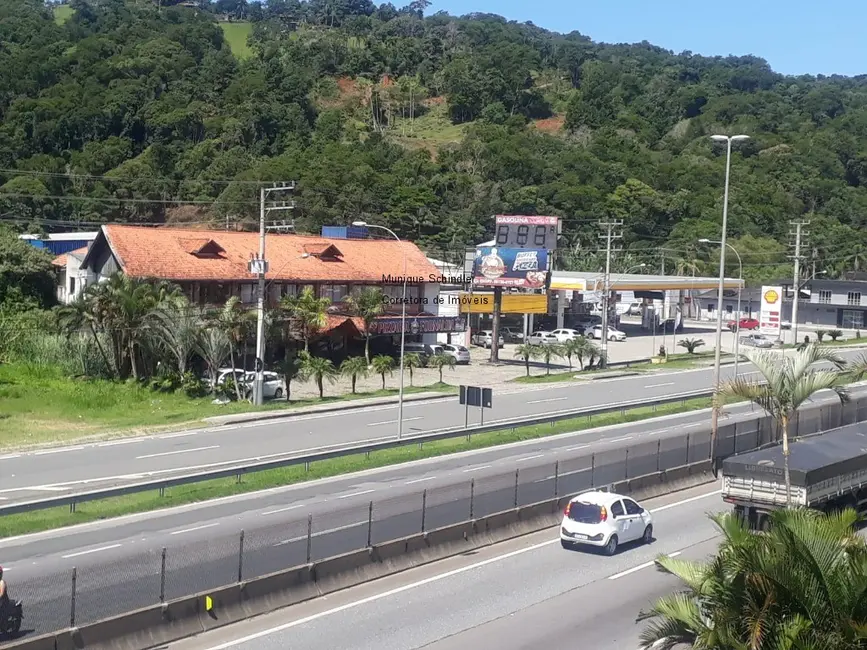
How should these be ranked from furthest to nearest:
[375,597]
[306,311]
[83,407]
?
[306,311], [83,407], [375,597]

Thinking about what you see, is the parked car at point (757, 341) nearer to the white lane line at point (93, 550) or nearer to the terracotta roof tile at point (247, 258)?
the terracotta roof tile at point (247, 258)

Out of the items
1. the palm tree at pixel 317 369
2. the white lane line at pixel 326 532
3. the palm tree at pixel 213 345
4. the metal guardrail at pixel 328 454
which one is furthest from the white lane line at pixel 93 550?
the palm tree at pixel 317 369

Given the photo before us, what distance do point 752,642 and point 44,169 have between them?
134m

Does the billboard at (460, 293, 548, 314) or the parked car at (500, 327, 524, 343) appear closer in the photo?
the billboard at (460, 293, 548, 314)

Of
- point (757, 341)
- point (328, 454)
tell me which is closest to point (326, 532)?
point (328, 454)

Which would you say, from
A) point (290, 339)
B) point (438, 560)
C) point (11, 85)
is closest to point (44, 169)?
point (11, 85)

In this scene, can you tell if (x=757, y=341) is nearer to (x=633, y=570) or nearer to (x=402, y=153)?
(x=633, y=570)

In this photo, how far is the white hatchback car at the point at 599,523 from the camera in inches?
981

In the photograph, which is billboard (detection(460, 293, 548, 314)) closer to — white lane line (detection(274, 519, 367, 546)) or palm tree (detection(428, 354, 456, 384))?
palm tree (detection(428, 354, 456, 384))

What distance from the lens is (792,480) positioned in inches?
1013

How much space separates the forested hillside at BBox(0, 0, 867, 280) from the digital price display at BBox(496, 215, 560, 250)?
1528 inches

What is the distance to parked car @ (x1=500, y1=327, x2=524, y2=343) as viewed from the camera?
82819 mm

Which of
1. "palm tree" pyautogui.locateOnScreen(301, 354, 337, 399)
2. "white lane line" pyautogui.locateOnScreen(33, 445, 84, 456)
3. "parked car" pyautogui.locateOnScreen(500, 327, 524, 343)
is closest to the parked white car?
"parked car" pyautogui.locateOnScreen(500, 327, 524, 343)

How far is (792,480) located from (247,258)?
4392 cm
